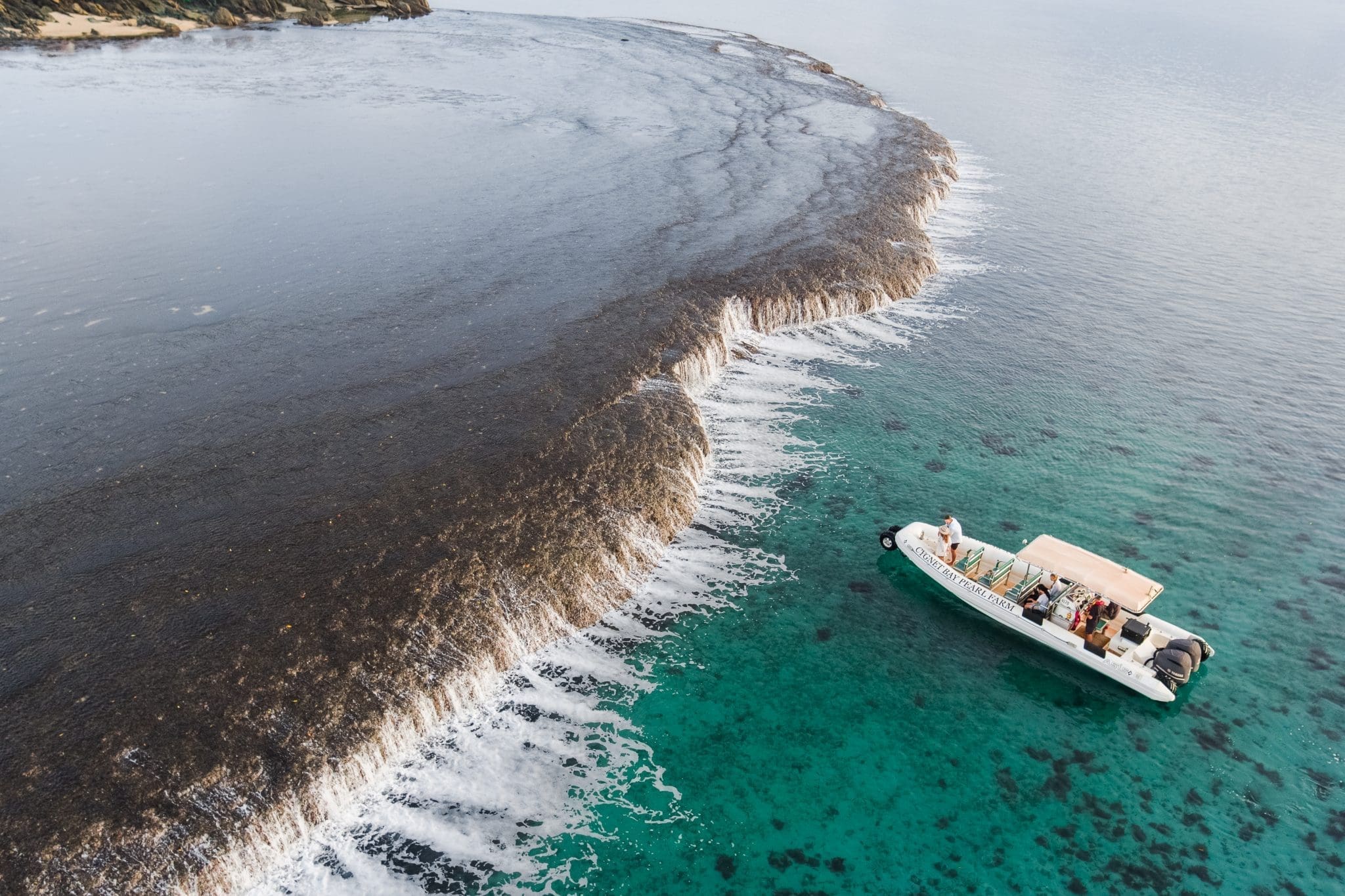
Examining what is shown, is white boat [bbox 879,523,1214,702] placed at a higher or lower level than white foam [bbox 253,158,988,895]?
higher

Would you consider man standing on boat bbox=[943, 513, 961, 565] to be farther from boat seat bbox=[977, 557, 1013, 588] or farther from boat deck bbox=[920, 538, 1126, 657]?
boat seat bbox=[977, 557, 1013, 588]

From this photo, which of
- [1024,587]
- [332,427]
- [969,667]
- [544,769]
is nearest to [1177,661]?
[1024,587]

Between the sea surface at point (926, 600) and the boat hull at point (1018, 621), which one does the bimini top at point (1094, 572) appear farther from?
the sea surface at point (926, 600)

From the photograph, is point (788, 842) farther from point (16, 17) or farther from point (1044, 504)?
point (16, 17)

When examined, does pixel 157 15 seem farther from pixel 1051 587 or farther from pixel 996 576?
pixel 1051 587

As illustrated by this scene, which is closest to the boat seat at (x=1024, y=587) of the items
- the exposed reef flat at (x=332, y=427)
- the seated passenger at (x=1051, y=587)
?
the seated passenger at (x=1051, y=587)

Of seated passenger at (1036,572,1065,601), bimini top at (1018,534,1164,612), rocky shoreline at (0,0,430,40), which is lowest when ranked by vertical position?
seated passenger at (1036,572,1065,601)

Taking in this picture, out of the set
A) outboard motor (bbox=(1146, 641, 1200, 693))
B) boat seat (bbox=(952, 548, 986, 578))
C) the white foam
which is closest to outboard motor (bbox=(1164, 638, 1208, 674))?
outboard motor (bbox=(1146, 641, 1200, 693))
